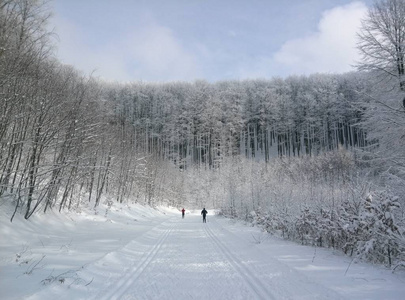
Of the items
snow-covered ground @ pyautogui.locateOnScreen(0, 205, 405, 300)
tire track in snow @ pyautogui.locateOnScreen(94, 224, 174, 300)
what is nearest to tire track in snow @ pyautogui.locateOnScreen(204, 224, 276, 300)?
snow-covered ground @ pyautogui.locateOnScreen(0, 205, 405, 300)

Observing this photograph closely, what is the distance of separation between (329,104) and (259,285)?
7642cm

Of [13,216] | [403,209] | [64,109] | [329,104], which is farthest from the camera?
[329,104]

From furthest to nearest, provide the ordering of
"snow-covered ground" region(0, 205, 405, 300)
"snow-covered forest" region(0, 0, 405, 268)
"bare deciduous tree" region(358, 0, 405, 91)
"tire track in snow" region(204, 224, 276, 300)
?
"bare deciduous tree" region(358, 0, 405, 91), "snow-covered forest" region(0, 0, 405, 268), "snow-covered ground" region(0, 205, 405, 300), "tire track in snow" region(204, 224, 276, 300)

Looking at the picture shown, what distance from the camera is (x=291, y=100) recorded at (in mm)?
81000

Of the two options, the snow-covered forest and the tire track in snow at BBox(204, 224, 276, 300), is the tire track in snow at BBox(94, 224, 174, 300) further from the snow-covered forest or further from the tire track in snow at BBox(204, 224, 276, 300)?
the snow-covered forest

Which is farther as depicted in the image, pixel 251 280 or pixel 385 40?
pixel 385 40

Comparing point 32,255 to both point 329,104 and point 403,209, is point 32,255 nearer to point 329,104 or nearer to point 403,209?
point 403,209

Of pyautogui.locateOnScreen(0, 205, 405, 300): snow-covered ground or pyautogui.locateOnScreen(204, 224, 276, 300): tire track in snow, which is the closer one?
pyautogui.locateOnScreen(204, 224, 276, 300): tire track in snow

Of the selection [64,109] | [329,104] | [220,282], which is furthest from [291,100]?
[220,282]

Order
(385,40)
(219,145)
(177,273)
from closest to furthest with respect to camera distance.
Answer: (177,273)
(385,40)
(219,145)

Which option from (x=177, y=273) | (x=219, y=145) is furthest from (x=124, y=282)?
(x=219, y=145)

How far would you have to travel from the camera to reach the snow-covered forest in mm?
8875

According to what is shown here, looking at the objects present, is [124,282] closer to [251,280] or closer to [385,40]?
[251,280]

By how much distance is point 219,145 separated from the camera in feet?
243
